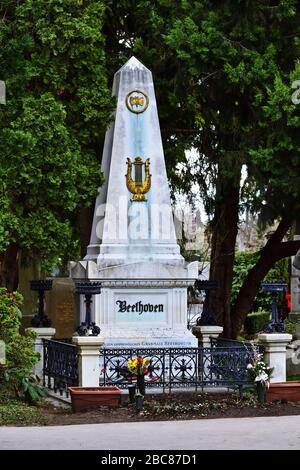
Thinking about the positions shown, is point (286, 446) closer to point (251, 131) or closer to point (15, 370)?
point (15, 370)

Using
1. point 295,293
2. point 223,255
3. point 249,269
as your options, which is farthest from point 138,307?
point 249,269

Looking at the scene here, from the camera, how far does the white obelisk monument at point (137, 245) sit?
2253 cm

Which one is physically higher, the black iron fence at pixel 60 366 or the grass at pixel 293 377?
the black iron fence at pixel 60 366

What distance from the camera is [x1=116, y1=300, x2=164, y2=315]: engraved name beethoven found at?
22.6 meters

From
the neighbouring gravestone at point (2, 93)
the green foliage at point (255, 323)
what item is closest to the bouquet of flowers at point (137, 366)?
the neighbouring gravestone at point (2, 93)

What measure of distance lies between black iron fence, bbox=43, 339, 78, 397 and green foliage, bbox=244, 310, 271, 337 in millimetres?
18610

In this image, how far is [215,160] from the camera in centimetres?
2862

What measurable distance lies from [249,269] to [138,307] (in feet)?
67.9

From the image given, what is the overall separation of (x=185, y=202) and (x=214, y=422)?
13578 mm

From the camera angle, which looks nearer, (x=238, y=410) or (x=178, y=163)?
(x=238, y=410)

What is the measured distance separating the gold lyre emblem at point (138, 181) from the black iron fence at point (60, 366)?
3131 mm

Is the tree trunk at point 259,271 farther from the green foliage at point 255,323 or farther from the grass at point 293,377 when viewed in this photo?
the green foliage at point 255,323

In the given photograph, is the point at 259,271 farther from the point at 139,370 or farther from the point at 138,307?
the point at 139,370
